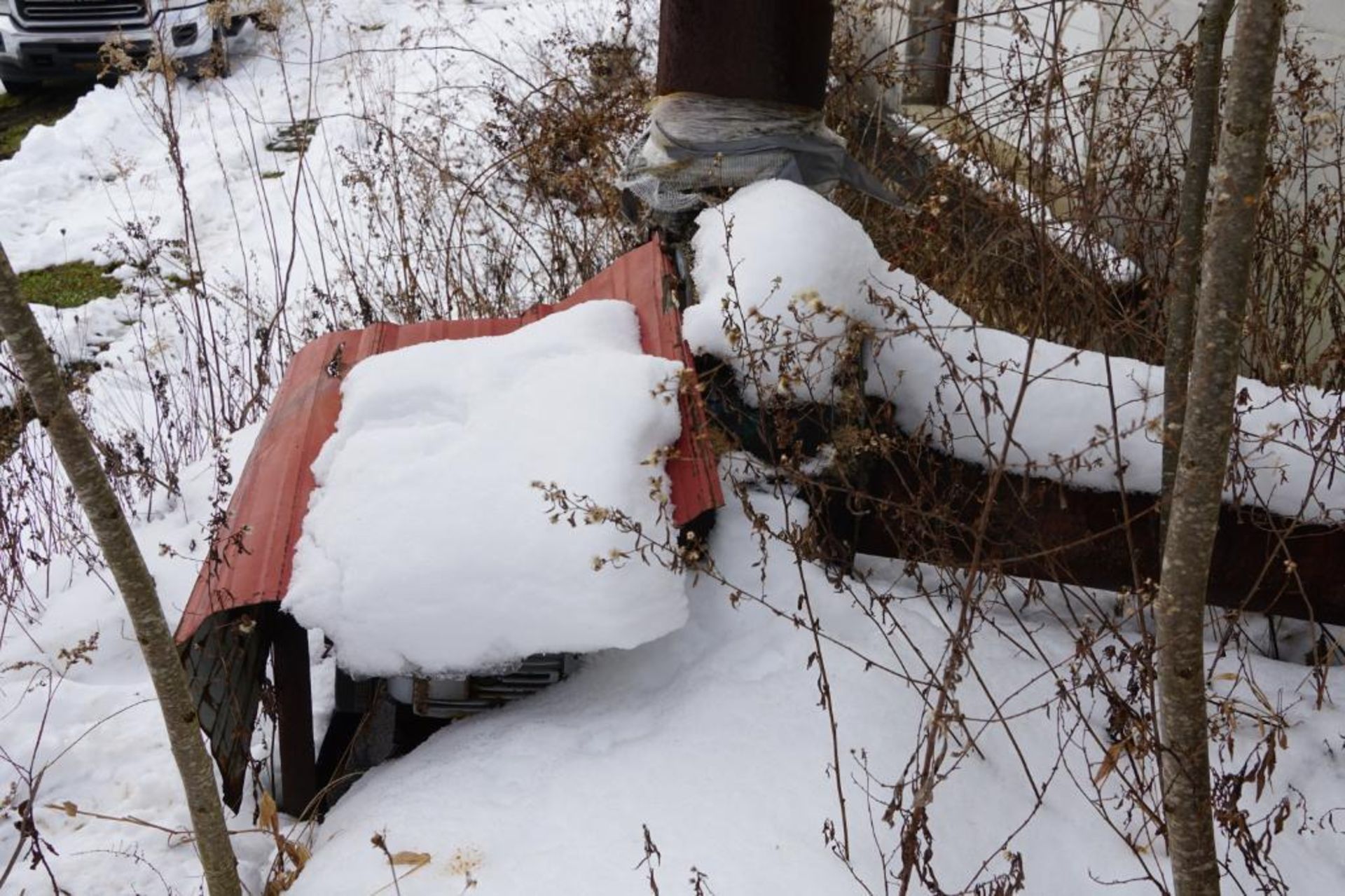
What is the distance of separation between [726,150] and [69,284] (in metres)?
5.30

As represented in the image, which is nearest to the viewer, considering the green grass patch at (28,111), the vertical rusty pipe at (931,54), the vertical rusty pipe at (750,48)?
the vertical rusty pipe at (750,48)

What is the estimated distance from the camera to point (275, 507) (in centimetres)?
256

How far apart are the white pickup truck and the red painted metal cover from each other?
21.7 ft

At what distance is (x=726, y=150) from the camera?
3096 mm

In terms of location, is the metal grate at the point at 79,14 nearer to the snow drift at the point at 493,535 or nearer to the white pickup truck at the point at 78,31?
the white pickup truck at the point at 78,31

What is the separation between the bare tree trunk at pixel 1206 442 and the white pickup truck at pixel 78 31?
8.91 m

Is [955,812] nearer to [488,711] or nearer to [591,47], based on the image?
[488,711]

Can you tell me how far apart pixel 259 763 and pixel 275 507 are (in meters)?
0.59

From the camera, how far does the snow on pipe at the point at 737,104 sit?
9.87ft

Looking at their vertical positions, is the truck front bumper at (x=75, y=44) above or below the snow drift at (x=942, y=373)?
above

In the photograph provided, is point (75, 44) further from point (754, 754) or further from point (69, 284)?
point (754, 754)

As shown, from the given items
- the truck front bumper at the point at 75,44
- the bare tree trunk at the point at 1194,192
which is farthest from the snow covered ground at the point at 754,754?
the truck front bumper at the point at 75,44

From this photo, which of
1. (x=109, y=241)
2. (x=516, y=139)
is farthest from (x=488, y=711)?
(x=109, y=241)

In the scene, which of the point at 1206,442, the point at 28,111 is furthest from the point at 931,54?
the point at 28,111
